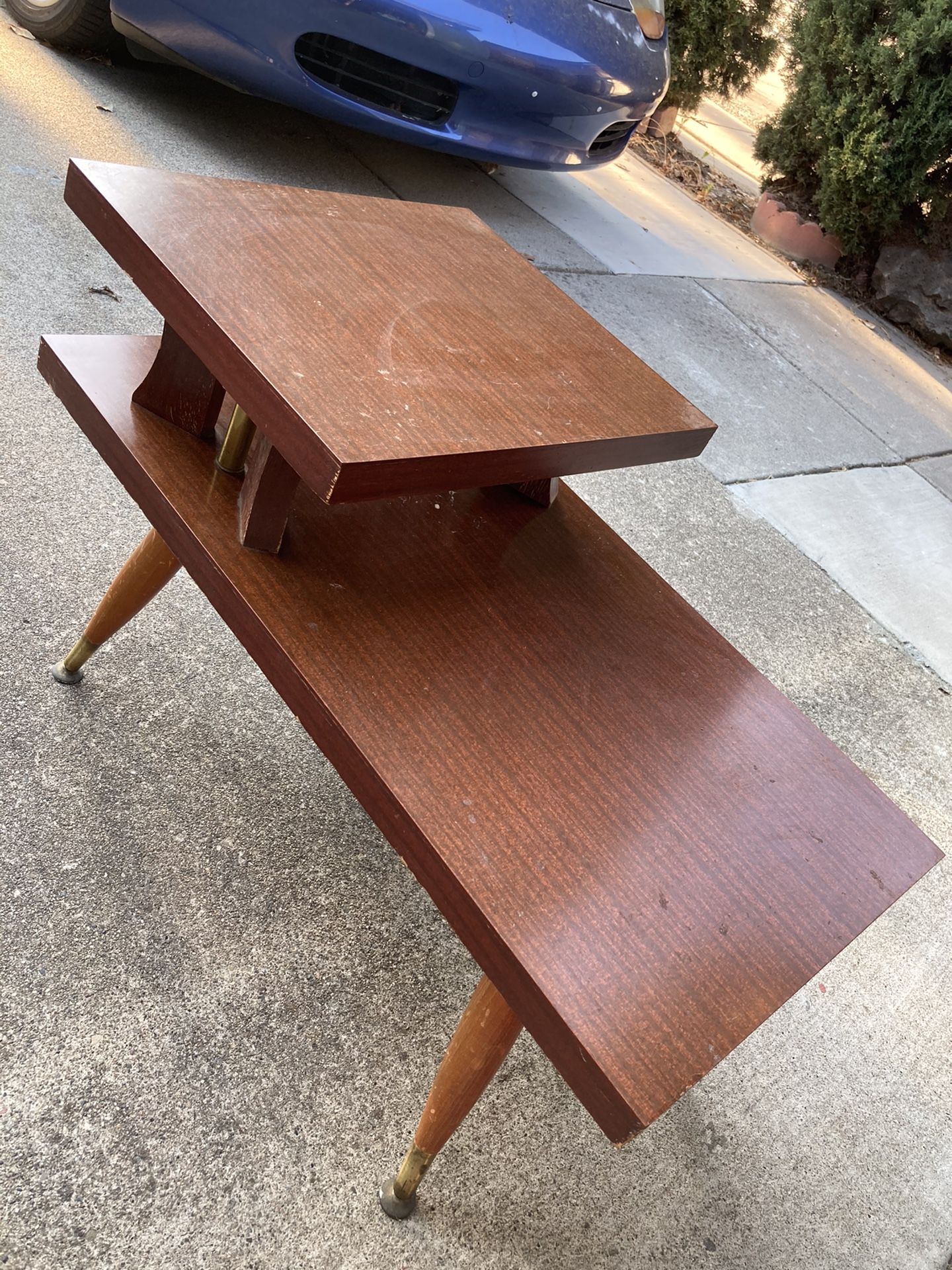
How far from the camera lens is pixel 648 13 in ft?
12.5

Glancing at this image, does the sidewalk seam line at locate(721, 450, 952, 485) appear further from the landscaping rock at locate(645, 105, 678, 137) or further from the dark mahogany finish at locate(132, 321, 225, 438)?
the landscaping rock at locate(645, 105, 678, 137)

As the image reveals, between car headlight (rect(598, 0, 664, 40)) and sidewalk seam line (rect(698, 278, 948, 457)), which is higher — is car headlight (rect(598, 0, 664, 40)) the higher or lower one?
the higher one

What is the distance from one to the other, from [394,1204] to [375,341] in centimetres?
109

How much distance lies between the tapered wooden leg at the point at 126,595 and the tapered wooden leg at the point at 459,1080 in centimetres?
81

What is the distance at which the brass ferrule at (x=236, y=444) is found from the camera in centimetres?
145

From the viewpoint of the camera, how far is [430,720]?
49.4 inches

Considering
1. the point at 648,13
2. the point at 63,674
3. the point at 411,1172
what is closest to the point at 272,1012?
the point at 411,1172

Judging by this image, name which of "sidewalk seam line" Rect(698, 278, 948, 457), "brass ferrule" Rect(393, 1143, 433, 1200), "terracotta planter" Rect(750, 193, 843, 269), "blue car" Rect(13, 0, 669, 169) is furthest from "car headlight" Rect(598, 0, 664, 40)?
"brass ferrule" Rect(393, 1143, 433, 1200)

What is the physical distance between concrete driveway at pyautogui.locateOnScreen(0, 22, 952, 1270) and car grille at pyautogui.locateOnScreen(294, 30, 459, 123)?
0.95m

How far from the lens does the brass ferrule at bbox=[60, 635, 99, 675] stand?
172 centimetres

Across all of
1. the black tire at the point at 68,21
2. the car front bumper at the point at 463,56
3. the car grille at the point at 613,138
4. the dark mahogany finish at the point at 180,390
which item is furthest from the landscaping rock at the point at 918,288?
the dark mahogany finish at the point at 180,390

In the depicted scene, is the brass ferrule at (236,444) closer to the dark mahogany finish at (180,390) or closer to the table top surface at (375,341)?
the dark mahogany finish at (180,390)

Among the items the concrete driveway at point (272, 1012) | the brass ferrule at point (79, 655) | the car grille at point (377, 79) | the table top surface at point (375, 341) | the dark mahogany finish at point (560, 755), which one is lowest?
the concrete driveway at point (272, 1012)

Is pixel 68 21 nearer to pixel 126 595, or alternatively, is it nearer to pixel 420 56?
pixel 420 56
